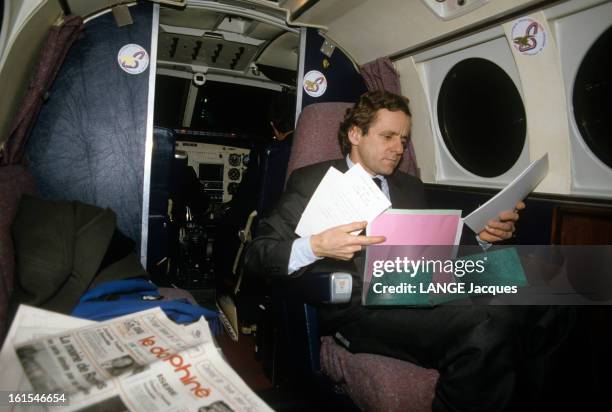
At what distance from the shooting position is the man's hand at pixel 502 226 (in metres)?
1.84

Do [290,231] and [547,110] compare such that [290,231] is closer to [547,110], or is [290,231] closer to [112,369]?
[112,369]

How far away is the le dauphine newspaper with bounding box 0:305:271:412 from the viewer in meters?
0.72

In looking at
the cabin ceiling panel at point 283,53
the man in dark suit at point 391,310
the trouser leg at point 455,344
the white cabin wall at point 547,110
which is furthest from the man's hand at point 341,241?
the cabin ceiling panel at point 283,53

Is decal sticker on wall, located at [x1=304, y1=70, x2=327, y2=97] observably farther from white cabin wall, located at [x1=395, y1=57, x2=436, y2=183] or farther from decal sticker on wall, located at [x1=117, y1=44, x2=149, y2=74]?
→ decal sticker on wall, located at [x1=117, y1=44, x2=149, y2=74]

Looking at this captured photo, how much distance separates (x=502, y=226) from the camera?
187 cm

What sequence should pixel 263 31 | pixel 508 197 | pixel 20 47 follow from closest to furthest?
pixel 508 197 < pixel 20 47 < pixel 263 31

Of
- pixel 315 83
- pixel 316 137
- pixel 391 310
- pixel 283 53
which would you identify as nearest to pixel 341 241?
pixel 391 310

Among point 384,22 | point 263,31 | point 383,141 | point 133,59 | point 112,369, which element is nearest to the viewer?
point 112,369

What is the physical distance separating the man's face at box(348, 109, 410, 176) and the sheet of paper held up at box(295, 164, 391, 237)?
590mm

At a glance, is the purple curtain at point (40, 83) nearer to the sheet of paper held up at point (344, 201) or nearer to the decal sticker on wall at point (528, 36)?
the sheet of paper held up at point (344, 201)

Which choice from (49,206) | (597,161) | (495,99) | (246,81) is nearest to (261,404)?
(49,206)

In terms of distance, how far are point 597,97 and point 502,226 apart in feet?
2.85

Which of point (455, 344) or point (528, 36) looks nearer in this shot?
point (455, 344)

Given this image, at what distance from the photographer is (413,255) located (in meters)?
1.48
